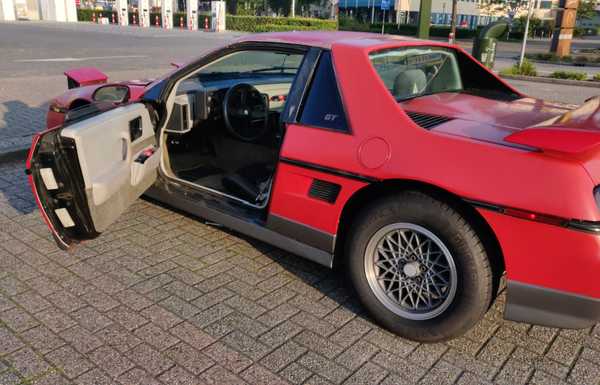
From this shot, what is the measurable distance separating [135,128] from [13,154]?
2.93m

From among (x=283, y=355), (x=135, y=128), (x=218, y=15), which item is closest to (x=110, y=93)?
(x=135, y=128)

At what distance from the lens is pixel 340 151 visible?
114 inches

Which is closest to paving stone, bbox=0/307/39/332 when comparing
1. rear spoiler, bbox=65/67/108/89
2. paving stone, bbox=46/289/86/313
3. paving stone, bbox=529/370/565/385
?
paving stone, bbox=46/289/86/313

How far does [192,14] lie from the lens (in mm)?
35875

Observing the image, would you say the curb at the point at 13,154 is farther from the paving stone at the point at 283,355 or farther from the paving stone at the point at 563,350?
the paving stone at the point at 563,350

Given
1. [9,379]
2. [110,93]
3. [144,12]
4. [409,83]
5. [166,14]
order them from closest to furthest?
[9,379], [409,83], [110,93], [166,14], [144,12]

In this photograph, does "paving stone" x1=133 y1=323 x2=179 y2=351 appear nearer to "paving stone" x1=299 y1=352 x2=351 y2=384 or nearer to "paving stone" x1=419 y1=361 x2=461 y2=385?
"paving stone" x1=299 y1=352 x2=351 y2=384

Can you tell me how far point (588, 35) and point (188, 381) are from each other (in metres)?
67.7

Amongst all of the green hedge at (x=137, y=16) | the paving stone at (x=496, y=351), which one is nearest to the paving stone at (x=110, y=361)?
the paving stone at (x=496, y=351)

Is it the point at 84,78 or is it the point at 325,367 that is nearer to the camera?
the point at 325,367

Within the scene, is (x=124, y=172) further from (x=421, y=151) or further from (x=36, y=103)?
(x=36, y=103)

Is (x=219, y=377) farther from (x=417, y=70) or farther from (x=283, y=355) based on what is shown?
(x=417, y=70)

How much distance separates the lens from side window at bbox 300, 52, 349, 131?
2.99 meters

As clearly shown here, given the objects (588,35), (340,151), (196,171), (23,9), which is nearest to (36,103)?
(196,171)
